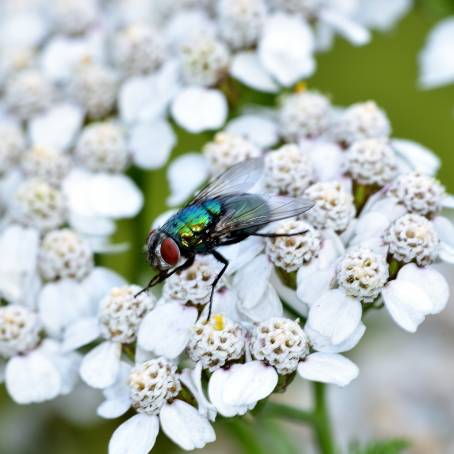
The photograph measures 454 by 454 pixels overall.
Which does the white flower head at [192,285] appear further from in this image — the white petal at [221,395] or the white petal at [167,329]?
the white petal at [221,395]

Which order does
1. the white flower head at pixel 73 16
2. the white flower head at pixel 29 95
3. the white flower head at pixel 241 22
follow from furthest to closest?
the white flower head at pixel 73 16 → the white flower head at pixel 29 95 → the white flower head at pixel 241 22

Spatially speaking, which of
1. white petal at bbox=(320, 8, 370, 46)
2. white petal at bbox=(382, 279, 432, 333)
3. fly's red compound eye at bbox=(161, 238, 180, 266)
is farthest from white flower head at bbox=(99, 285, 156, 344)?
white petal at bbox=(320, 8, 370, 46)

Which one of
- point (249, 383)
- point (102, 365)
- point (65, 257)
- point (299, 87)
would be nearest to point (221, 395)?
point (249, 383)

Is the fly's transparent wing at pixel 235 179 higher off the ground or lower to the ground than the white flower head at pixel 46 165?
higher

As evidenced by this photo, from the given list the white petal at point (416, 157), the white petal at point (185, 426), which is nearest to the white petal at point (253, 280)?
the white petal at point (185, 426)

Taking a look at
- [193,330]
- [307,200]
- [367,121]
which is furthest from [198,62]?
[193,330]

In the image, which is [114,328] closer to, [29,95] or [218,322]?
[218,322]

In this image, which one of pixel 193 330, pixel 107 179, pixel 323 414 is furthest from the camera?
pixel 107 179

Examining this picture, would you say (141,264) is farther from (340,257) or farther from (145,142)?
(340,257)
